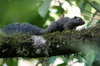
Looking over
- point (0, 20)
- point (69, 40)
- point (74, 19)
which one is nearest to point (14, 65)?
point (69, 40)

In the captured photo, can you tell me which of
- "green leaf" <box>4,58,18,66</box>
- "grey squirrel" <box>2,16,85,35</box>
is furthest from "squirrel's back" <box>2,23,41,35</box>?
"green leaf" <box>4,58,18,66</box>

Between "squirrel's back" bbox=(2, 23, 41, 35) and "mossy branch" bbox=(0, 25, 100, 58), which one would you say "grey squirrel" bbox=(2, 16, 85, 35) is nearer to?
"squirrel's back" bbox=(2, 23, 41, 35)

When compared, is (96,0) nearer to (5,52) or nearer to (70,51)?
(70,51)

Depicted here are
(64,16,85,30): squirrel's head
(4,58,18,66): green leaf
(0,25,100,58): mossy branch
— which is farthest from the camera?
(64,16,85,30): squirrel's head

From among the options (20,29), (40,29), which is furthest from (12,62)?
(40,29)

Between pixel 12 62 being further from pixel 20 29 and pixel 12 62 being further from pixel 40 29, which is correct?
pixel 40 29

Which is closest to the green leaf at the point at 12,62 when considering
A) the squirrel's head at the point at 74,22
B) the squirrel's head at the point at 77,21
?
the squirrel's head at the point at 74,22

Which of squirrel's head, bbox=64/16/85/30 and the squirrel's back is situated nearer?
the squirrel's back
